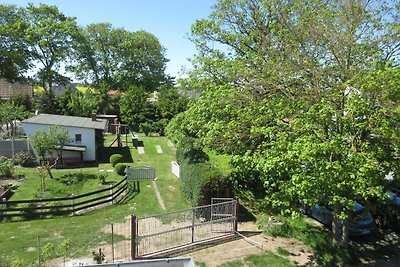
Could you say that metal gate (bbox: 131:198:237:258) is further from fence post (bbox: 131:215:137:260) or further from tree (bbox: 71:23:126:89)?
tree (bbox: 71:23:126:89)

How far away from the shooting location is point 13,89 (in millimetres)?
56625

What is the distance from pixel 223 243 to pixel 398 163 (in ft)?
24.5

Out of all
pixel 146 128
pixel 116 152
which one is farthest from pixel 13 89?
pixel 116 152

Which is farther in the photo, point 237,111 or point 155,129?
point 155,129

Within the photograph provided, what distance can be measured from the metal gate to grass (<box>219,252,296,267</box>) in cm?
195

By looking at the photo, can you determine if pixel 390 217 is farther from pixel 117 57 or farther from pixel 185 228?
pixel 117 57

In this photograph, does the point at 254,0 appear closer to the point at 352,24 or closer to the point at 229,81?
the point at 229,81

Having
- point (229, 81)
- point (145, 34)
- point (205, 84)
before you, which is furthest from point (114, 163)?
point (145, 34)

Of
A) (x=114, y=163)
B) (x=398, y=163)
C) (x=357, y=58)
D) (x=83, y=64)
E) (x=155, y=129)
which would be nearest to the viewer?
(x=398, y=163)

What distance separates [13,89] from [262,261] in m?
56.4

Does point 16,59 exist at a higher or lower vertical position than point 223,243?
higher

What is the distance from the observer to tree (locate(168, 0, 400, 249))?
1073 cm

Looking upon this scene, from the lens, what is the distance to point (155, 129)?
4503 centimetres

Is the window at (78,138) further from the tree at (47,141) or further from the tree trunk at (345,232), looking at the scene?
the tree trunk at (345,232)
